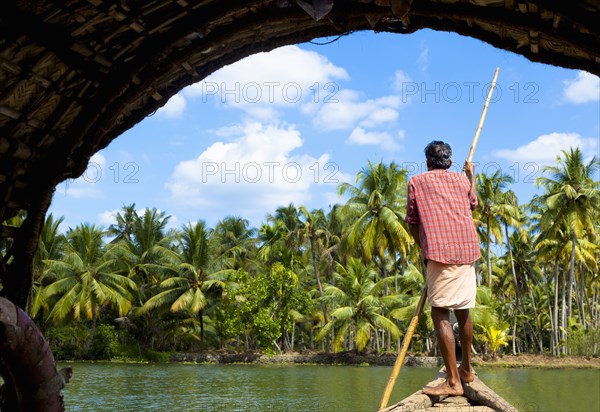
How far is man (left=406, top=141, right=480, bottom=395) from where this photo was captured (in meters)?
2.56

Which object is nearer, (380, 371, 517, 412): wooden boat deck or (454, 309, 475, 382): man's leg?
(380, 371, 517, 412): wooden boat deck

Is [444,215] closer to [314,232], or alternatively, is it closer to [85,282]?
[85,282]

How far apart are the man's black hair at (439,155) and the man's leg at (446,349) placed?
707 millimetres

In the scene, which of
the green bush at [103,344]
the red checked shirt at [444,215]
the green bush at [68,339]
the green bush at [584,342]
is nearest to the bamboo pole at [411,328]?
the red checked shirt at [444,215]

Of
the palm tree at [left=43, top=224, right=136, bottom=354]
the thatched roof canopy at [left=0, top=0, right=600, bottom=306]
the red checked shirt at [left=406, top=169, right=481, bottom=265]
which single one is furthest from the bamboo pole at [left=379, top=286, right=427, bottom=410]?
the palm tree at [left=43, top=224, right=136, bottom=354]

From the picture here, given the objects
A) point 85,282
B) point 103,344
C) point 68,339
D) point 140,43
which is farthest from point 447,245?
point 68,339

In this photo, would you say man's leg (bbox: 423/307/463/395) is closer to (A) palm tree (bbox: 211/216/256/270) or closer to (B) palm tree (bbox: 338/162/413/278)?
(B) palm tree (bbox: 338/162/413/278)

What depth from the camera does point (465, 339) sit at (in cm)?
273

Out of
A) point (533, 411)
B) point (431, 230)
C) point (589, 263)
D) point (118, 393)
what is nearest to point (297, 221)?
point (589, 263)

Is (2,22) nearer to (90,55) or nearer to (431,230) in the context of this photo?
(90,55)

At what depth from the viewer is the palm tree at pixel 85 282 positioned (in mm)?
23797

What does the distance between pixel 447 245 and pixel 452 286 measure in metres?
0.19

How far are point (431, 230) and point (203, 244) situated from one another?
2562 cm

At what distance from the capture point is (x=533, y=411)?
8.45 metres
